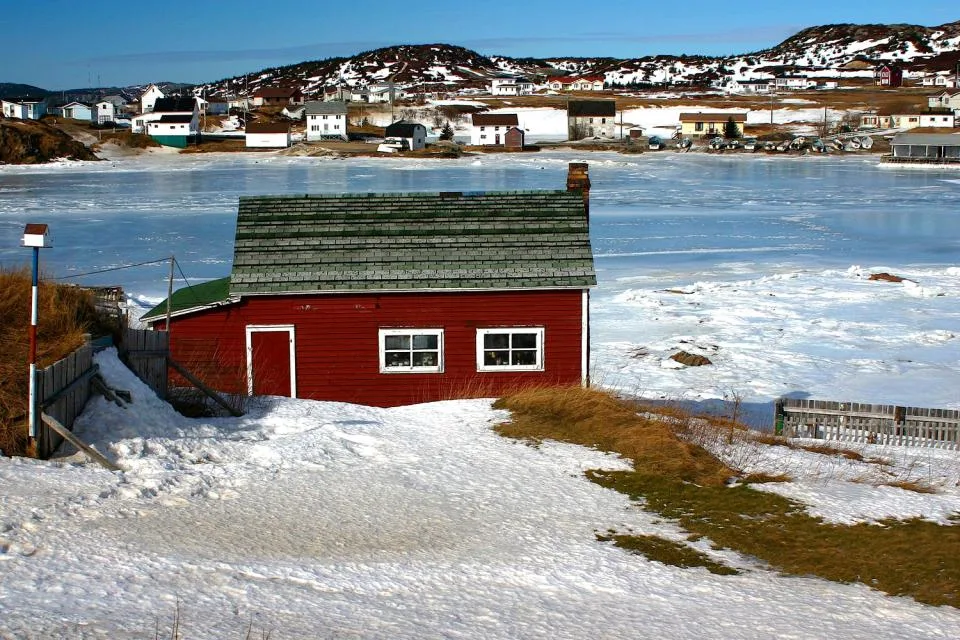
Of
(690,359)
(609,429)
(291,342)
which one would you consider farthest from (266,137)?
(609,429)

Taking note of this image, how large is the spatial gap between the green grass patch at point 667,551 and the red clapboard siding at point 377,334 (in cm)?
745

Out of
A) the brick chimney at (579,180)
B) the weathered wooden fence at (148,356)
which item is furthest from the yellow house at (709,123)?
the weathered wooden fence at (148,356)

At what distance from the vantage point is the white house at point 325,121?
11288 centimetres

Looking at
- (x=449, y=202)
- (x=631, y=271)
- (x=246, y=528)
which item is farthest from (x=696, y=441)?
(x=631, y=271)

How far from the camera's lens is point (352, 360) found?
52.7 ft

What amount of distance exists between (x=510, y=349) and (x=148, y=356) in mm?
6092

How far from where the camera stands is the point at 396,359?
16141 millimetres

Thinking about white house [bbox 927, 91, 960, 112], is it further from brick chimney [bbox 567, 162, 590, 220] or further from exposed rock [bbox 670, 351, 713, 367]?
→ brick chimney [bbox 567, 162, 590, 220]

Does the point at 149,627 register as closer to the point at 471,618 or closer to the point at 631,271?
the point at 471,618

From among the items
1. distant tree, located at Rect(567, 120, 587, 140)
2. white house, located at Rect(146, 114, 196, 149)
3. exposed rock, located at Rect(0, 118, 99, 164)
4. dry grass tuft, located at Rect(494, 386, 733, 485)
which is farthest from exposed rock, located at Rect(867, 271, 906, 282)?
white house, located at Rect(146, 114, 196, 149)

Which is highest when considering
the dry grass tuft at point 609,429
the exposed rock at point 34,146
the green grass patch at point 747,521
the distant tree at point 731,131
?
the distant tree at point 731,131

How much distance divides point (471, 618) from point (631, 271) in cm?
2731

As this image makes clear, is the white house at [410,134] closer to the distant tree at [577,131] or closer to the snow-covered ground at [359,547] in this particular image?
the distant tree at [577,131]

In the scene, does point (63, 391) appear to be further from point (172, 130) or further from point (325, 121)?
point (325, 121)
